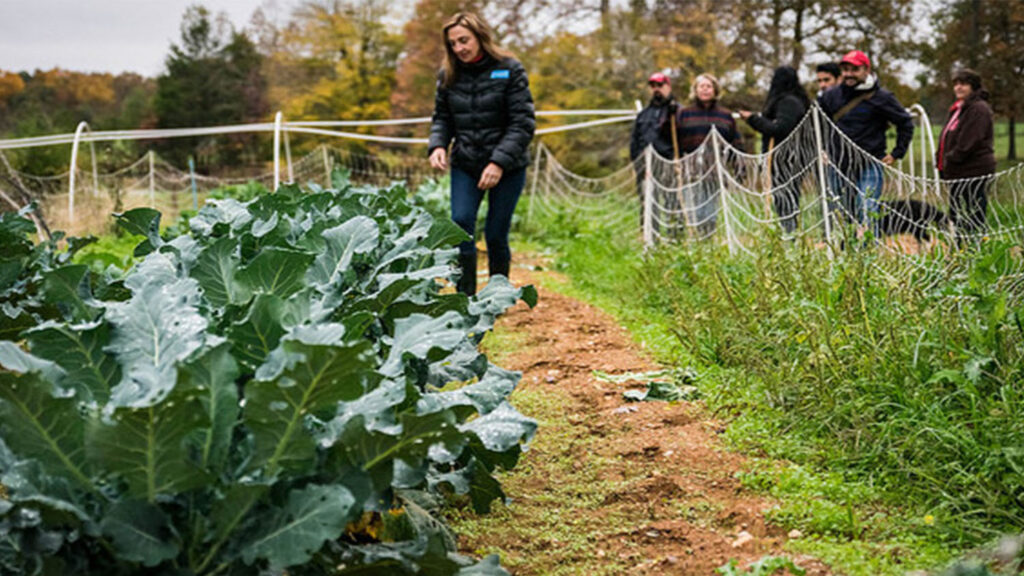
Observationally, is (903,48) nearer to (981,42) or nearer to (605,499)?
(981,42)

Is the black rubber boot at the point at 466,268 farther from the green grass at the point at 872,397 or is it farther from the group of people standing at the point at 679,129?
the green grass at the point at 872,397

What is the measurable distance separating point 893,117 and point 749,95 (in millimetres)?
14098

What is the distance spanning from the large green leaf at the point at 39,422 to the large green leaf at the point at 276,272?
0.58 m

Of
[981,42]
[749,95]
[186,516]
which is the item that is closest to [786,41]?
[749,95]

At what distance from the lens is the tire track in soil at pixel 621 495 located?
2240 mm

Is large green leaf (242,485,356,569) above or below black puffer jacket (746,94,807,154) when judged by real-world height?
below

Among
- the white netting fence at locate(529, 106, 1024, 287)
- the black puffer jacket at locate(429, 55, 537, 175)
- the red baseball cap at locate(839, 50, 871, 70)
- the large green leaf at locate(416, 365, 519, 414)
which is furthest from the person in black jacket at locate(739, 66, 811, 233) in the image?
the large green leaf at locate(416, 365, 519, 414)

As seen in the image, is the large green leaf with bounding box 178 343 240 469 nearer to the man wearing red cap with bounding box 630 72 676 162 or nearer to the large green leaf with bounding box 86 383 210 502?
the large green leaf with bounding box 86 383 210 502

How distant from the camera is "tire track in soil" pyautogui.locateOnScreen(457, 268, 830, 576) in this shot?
2.24 m

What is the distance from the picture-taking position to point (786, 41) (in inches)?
803

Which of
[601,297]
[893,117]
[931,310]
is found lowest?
[601,297]

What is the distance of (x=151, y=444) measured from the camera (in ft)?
4.65

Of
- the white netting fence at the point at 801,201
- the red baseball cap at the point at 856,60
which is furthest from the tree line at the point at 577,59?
the red baseball cap at the point at 856,60

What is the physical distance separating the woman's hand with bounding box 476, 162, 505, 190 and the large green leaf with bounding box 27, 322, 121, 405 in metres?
3.31
